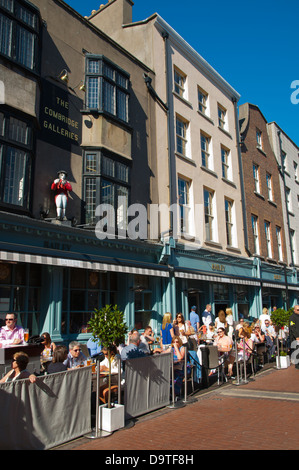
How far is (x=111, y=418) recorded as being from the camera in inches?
239

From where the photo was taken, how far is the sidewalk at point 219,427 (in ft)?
17.7

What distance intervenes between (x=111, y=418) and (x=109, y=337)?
4.12ft

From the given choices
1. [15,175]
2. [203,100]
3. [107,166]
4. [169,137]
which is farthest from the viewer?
[203,100]

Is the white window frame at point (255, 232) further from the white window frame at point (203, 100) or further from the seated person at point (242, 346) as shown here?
the seated person at point (242, 346)

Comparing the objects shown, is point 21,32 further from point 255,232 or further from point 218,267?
point 255,232

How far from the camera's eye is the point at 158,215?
48.6 ft

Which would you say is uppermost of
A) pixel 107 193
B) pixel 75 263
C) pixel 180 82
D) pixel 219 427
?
pixel 180 82

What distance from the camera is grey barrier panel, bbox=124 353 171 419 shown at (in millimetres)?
6713

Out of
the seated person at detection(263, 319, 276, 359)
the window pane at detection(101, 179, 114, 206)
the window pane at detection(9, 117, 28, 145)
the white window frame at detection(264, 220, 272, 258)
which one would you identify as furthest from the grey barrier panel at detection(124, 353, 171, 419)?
the white window frame at detection(264, 220, 272, 258)

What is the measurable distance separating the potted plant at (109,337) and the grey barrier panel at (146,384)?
40 cm

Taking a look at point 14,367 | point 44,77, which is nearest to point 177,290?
point 44,77

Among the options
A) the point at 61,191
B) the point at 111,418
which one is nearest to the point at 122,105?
the point at 61,191
